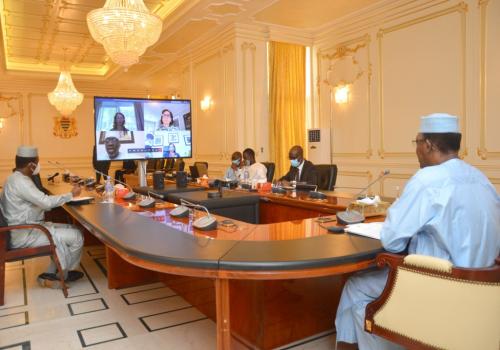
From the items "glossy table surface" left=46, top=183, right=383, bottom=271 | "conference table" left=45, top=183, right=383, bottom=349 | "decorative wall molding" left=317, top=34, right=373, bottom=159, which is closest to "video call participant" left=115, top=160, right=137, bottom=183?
"decorative wall molding" left=317, top=34, right=373, bottom=159

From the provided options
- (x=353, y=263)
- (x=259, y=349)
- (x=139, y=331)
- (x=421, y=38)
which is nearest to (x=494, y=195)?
(x=353, y=263)

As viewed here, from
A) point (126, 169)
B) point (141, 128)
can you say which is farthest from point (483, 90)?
point (126, 169)

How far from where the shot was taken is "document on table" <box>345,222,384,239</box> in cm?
204

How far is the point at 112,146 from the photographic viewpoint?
4.21 meters

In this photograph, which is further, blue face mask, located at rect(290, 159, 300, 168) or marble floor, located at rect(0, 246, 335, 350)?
blue face mask, located at rect(290, 159, 300, 168)

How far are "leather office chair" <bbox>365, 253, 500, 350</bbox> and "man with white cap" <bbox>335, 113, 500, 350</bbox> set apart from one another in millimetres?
159

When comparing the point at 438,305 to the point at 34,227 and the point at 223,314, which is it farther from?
the point at 34,227

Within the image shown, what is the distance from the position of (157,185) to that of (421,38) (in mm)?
4057

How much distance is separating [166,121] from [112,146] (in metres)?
0.69

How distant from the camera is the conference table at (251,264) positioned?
1683 millimetres

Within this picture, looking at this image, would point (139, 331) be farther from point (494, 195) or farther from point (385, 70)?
point (385, 70)

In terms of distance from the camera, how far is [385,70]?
20.4ft

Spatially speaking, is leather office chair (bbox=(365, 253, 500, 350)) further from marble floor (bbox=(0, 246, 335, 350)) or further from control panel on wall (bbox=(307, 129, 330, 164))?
control panel on wall (bbox=(307, 129, 330, 164))

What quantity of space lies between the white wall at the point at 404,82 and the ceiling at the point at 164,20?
1.90 ft
